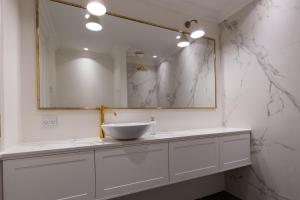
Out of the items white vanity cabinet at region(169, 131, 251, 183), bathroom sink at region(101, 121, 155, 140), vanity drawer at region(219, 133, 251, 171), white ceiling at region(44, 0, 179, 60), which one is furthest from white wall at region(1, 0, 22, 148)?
vanity drawer at region(219, 133, 251, 171)

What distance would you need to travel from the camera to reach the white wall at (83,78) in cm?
162

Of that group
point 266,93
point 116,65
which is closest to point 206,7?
point 266,93

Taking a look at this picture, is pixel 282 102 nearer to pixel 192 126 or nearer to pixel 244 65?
pixel 244 65

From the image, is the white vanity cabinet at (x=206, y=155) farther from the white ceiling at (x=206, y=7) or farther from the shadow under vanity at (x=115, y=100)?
the white ceiling at (x=206, y=7)

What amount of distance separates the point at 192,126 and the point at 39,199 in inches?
68.1

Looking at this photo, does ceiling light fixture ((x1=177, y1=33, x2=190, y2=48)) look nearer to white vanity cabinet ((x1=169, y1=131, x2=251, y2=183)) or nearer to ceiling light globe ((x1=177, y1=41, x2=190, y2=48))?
ceiling light globe ((x1=177, y1=41, x2=190, y2=48))

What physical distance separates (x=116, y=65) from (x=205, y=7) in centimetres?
147

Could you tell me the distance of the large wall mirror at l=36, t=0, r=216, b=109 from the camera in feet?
5.22

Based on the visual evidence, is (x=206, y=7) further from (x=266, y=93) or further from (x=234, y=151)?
(x=234, y=151)

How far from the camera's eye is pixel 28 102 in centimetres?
147

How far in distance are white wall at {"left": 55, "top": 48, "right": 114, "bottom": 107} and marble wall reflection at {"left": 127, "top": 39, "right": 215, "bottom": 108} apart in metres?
0.26

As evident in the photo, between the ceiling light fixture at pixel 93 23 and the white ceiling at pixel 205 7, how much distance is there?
674mm

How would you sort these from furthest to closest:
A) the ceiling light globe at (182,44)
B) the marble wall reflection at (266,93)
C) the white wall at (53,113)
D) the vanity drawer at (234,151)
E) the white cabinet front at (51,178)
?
1. the ceiling light globe at (182,44)
2. the vanity drawer at (234,151)
3. the marble wall reflection at (266,93)
4. the white wall at (53,113)
5. the white cabinet front at (51,178)

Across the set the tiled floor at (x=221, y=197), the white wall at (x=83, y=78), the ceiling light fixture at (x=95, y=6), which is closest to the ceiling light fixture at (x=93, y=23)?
the ceiling light fixture at (x=95, y=6)
